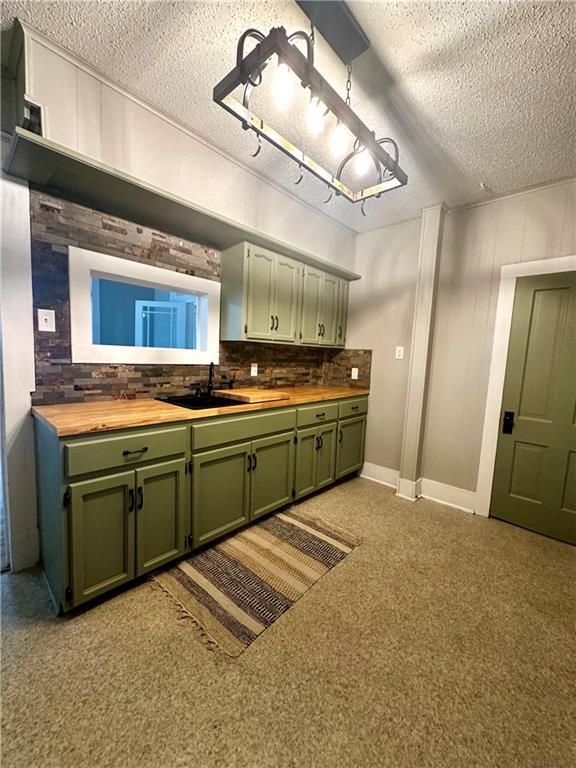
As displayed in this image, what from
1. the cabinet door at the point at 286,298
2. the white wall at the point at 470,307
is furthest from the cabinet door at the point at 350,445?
the cabinet door at the point at 286,298

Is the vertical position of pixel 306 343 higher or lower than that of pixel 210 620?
higher

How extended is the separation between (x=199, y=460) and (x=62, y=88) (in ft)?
6.90

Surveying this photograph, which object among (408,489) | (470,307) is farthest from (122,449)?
(470,307)

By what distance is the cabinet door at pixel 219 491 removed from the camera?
1.97 metres

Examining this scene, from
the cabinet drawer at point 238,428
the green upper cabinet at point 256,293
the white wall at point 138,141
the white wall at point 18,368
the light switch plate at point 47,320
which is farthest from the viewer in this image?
the green upper cabinet at point 256,293

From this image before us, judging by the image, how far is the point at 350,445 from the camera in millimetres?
3287

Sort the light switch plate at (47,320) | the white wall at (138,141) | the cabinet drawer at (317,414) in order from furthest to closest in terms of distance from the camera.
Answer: the cabinet drawer at (317,414) < the light switch plate at (47,320) < the white wall at (138,141)

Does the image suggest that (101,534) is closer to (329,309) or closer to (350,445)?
(350,445)

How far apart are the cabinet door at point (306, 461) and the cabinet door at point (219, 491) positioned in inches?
21.7

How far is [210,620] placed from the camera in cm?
159

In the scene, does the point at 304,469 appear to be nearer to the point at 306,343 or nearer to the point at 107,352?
the point at 306,343

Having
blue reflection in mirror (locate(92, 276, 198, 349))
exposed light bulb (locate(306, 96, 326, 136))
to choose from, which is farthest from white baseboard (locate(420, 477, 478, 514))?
exposed light bulb (locate(306, 96, 326, 136))

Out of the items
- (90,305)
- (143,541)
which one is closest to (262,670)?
(143,541)

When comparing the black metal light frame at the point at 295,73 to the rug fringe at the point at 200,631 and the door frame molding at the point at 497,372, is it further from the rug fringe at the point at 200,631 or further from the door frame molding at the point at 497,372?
the rug fringe at the point at 200,631
